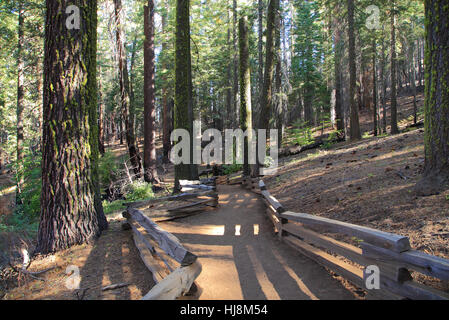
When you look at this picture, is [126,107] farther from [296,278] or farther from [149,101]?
[296,278]

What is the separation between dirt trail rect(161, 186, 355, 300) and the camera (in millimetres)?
4098

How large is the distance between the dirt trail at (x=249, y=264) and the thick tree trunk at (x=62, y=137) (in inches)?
100

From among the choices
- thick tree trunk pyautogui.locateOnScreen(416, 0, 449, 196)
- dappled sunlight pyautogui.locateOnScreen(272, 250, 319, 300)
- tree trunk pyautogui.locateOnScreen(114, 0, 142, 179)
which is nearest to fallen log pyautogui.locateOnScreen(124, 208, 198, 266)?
dappled sunlight pyautogui.locateOnScreen(272, 250, 319, 300)

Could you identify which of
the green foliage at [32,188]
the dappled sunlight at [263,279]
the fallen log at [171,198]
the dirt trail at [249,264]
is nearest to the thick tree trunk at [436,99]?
the dirt trail at [249,264]

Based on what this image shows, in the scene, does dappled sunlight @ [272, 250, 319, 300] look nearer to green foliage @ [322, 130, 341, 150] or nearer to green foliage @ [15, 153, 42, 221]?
green foliage @ [15, 153, 42, 221]

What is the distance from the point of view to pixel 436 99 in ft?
18.7

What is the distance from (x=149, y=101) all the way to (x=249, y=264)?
46.8 feet

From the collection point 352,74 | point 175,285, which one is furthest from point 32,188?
point 352,74

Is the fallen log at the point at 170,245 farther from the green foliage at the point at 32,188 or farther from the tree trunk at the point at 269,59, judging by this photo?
the tree trunk at the point at 269,59

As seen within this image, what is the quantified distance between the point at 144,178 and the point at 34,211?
596 centimetres

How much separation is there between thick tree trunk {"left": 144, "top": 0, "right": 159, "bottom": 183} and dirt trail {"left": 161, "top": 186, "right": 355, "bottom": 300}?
28.8 feet

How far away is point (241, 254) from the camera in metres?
5.91
